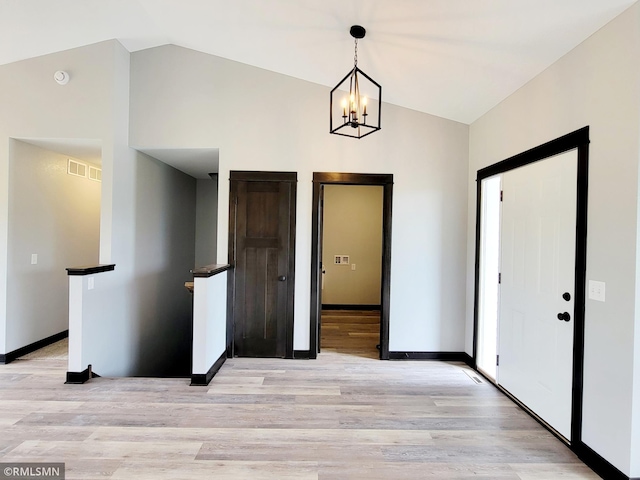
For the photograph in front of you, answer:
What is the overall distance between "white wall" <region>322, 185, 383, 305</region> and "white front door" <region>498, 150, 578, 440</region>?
369 cm

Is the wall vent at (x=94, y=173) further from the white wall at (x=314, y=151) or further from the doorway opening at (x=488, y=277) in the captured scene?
the doorway opening at (x=488, y=277)

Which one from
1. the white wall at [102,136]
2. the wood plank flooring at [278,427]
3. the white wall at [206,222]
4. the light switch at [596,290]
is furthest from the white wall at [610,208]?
the white wall at [206,222]

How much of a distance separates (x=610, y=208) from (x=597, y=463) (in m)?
1.57

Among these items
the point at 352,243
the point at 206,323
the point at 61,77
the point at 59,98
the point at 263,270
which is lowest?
the point at 206,323

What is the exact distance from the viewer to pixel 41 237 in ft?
13.6

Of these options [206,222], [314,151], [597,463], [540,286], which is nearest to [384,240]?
[314,151]

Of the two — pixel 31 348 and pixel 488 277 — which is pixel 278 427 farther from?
pixel 31 348

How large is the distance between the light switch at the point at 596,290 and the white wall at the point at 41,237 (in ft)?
17.8

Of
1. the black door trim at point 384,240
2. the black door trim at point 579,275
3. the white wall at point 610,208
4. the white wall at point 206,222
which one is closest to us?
the white wall at point 610,208

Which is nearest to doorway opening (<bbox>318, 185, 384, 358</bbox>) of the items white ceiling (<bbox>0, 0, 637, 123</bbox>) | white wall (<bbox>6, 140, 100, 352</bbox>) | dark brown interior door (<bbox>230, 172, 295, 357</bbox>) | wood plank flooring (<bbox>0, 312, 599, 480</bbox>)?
dark brown interior door (<bbox>230, 172, 295, 357</bbox>)

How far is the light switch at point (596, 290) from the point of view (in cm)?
209

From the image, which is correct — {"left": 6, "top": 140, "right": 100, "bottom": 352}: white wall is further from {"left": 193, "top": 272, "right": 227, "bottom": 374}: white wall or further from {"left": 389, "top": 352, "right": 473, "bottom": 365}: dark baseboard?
{"left": 389, "top": 352, "right": 473, "bottom": 365}: dark baseboard

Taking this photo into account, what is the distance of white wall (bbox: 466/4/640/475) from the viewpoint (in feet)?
6.26

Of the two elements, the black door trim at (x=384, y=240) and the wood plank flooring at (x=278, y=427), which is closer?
the wood plank flooring at (x=278, y=427)
